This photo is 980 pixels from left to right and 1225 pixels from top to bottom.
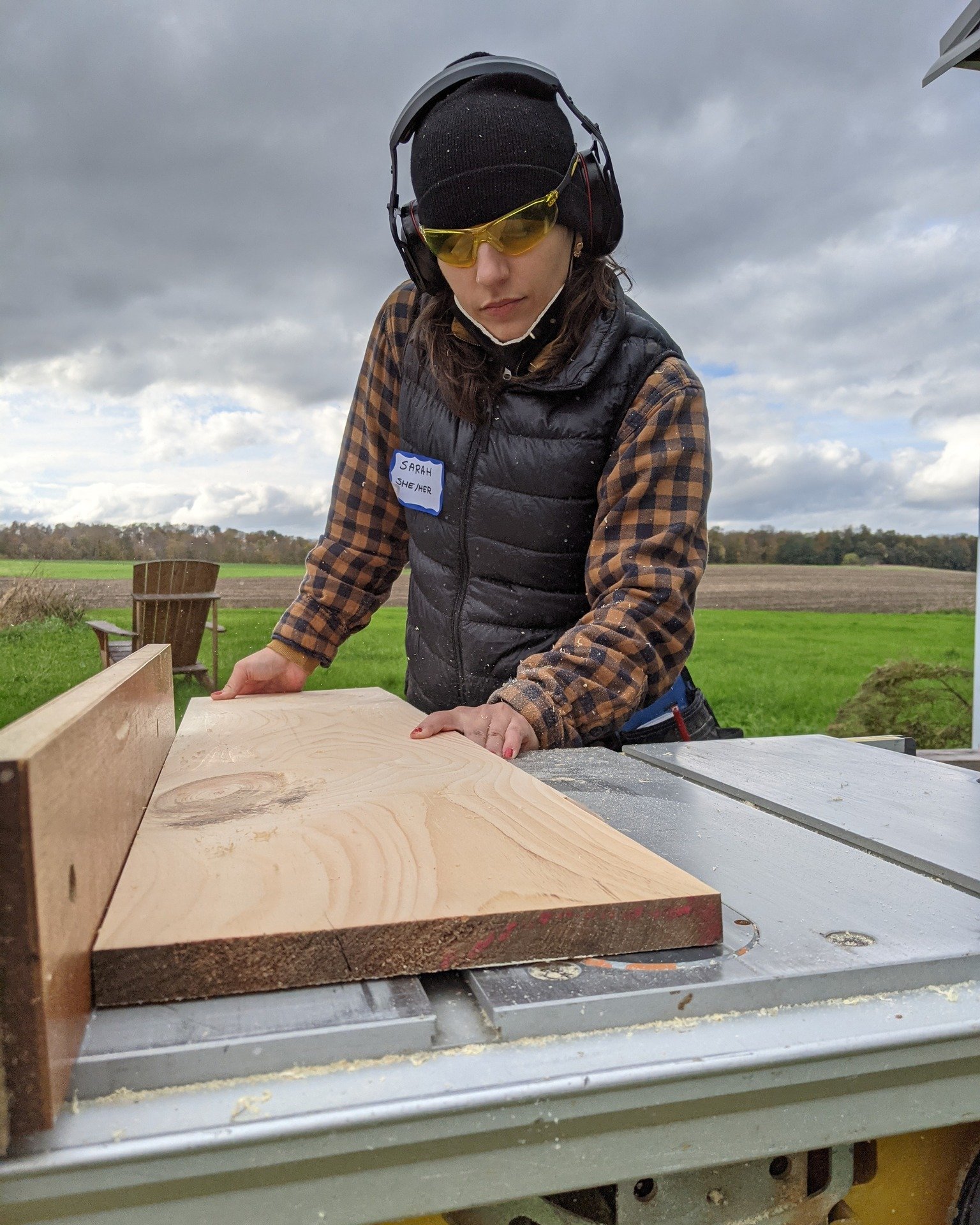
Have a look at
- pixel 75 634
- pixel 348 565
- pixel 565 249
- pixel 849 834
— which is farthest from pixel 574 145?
pixel 75 634

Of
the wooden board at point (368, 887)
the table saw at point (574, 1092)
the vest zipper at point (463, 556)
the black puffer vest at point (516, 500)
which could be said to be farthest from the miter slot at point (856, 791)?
the vest zipper at point (463, 556)

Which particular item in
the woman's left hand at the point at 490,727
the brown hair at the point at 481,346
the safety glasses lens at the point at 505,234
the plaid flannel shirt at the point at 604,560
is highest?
the safety glasses lens at the point at 505,234

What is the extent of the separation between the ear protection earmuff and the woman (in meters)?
0.02

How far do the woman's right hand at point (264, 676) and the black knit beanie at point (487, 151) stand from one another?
1078mm

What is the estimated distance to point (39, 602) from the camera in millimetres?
7879

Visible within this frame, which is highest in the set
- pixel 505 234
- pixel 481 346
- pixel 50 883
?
pixel 505 234

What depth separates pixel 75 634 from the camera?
26.2 ft

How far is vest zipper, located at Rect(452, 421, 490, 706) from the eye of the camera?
82.0 inches

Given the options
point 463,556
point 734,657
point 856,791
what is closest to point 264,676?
point 463,556

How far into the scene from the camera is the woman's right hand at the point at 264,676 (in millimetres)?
2156

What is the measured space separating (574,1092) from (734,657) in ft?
37.4

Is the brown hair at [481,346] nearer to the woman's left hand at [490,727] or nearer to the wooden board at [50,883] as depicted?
the woman's left hand at [490,727]

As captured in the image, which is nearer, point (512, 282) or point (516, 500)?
point (512, 282)

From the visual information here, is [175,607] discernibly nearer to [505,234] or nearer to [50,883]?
[505,234]
